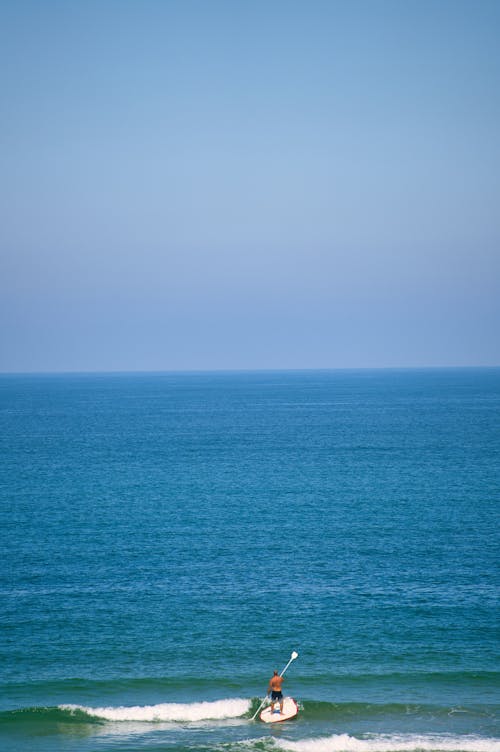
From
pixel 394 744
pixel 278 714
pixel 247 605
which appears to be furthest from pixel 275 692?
pixel 247 605

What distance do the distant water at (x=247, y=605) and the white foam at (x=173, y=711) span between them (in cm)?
6

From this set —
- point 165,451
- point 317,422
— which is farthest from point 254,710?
point 317,422

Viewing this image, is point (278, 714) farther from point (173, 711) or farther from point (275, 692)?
point (173, 711)

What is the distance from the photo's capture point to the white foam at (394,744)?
2850cm

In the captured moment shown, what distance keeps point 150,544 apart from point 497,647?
91.2 feet

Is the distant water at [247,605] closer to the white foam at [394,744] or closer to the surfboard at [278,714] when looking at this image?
the white foam at [394,744]

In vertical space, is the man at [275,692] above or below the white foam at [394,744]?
above

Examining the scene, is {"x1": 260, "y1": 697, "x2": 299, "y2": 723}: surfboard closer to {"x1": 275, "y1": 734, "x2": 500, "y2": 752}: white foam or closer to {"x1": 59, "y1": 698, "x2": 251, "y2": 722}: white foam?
{"x1": 59, "y1": 698, "x2": 251, "y2": 722}: white foam

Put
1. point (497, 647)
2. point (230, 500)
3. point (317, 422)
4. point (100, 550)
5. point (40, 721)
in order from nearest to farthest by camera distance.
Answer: point (40, 721)
point (497, 647)
point (100, 550)
point (230, 500)
point (317, 422)

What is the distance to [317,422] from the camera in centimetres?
14812

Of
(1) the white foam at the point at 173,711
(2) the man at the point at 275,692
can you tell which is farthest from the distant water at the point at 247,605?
(2) the man at the point at 275,692

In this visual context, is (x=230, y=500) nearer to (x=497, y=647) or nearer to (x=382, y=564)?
(x=382, y=564)

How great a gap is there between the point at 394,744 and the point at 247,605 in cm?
1548

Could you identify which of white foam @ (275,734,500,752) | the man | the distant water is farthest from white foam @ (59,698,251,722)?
white foam @ (275,734,500,752)
